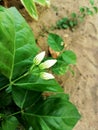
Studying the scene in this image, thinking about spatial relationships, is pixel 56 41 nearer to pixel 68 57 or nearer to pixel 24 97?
pixel 68 57

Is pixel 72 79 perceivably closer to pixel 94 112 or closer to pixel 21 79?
pixel 94 112

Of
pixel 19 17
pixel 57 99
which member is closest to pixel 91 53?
pixel 57 99

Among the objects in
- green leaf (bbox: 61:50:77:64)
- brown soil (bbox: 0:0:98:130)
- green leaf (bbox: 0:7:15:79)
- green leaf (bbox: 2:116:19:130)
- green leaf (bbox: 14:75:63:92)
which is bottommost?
brown soil (bbox: 0:0:98:130)

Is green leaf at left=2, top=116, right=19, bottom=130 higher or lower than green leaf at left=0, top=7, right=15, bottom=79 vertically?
lower

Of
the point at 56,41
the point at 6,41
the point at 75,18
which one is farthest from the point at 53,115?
the point at 75,18

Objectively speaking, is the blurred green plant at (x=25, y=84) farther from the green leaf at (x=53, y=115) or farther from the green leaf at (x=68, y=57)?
the green leaf at (x=68, y=57)

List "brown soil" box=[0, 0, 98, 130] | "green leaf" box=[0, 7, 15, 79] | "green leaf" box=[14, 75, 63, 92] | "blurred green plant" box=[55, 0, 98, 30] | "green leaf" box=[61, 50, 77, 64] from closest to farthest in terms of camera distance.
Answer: "green leaf" box=[0, 7, 15, 79] < "green leaf" box=[14, 75, 63, 92] < "green leaf" box=[61, 50, 77, 64] < "brown soil" box=[0, 0, 98, 130] < "blurred green plant" box=[55, 0, 98, 30]

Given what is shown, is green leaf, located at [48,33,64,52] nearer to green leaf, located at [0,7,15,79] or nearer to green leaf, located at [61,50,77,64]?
green leaf, located at [61,50,77,64]

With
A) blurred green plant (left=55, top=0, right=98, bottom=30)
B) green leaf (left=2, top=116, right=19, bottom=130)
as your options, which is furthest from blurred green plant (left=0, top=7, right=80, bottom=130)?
blurred green plant (left=55, top=0, right=98, bottom=30)
